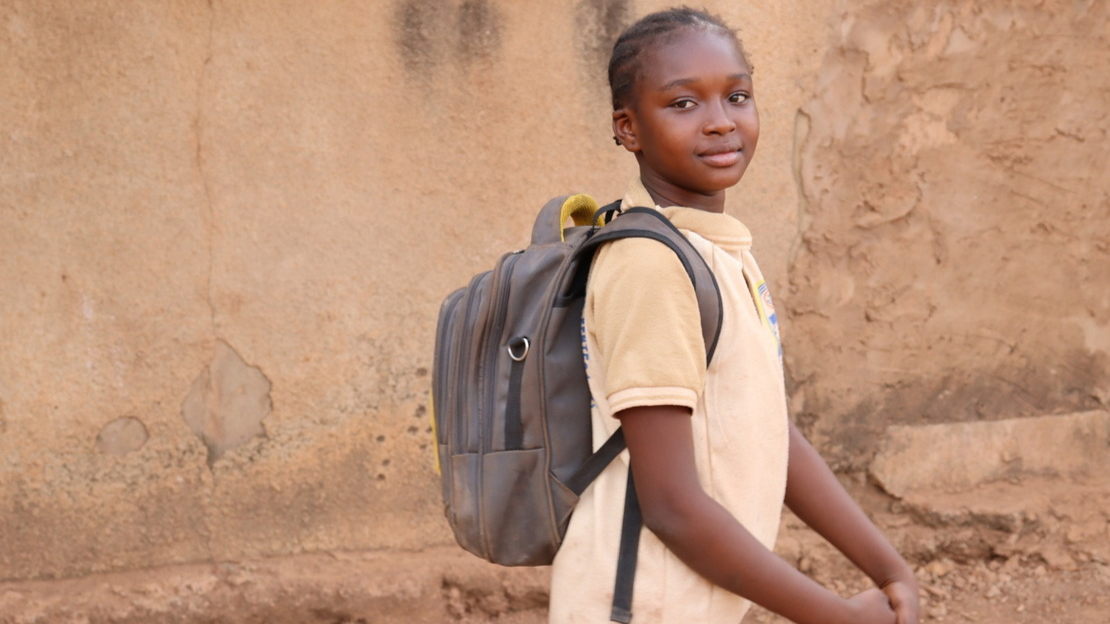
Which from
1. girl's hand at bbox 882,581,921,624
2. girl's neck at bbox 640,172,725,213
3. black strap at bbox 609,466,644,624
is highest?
girl's neck at bbox 640,172,725,213

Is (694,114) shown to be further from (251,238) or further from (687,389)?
(251,238)

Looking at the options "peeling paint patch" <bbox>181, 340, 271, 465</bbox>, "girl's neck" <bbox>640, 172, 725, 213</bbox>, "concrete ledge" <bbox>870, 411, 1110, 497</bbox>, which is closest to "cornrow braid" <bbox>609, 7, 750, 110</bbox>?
"girl's neck" <bbox>640, 172, 725, 213</bbox>

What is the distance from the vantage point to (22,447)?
2953 millimetres

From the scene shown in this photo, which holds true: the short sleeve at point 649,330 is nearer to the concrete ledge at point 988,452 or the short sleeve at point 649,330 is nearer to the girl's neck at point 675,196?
the girl's neck at point 675,196

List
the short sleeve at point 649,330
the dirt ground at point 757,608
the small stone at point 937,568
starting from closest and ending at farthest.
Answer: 1. the short sleeve at point 649,330
2. the dirt ground at point 757,608
3. the small stone at point 937,568

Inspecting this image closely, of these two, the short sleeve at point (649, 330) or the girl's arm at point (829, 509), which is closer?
the short sleeve at point (649, 330)

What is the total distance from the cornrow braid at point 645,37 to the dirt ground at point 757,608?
6.46 feet

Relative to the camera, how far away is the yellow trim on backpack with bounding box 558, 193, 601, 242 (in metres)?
1.56

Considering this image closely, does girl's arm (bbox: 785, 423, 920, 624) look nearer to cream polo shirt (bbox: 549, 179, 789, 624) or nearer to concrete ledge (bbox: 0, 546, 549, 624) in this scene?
cream polo shirt (bbox: 549, 179, 789, 624)

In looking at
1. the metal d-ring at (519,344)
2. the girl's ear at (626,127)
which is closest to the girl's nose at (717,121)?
the girl's ear at (626,127)

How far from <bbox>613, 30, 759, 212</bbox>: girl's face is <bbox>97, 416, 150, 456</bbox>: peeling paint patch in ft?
6.46

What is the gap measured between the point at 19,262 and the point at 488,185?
46.3 inches

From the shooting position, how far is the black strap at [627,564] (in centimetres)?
137

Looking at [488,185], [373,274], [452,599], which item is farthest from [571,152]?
[452,599]
